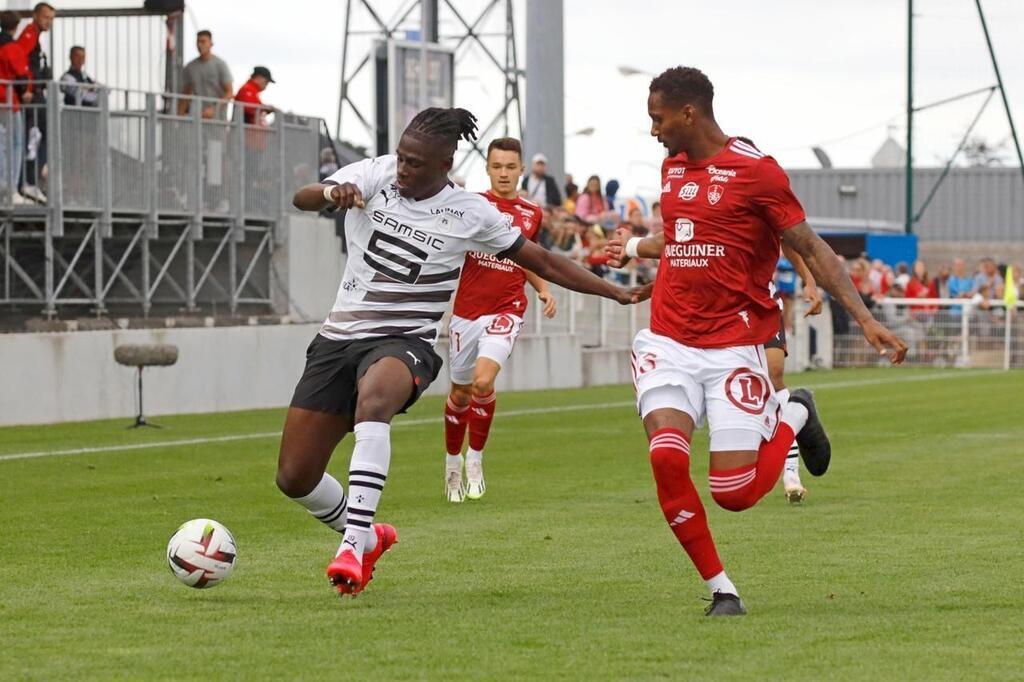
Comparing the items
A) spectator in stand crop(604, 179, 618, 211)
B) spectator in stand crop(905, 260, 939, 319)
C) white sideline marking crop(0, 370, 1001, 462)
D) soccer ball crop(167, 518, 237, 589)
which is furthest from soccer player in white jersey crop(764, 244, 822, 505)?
spectator in stand crop(905, 260, 939, 319)

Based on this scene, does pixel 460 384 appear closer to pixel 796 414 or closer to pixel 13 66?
pixel 796 414

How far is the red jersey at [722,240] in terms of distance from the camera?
27.5ft

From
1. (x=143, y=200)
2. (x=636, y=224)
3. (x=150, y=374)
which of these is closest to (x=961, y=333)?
(x=636, y=224)

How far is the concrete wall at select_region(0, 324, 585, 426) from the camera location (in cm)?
2080

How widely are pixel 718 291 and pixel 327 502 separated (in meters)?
2.08

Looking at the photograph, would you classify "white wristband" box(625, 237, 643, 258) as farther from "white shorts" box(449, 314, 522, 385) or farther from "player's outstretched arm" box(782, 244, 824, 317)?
"white shorts" box(449, 314, 522, 385)

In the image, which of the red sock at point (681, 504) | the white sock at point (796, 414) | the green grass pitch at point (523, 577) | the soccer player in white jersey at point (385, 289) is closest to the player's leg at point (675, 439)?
the red sock at point (681, 504)

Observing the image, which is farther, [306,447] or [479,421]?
[479,421]

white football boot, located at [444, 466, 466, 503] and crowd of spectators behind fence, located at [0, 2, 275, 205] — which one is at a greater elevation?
crowd of spectators behind fence, located at [0, 2, 275, 205]

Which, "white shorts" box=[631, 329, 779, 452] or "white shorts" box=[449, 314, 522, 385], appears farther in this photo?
"white shorts" box=[449, 314, 522, 385]

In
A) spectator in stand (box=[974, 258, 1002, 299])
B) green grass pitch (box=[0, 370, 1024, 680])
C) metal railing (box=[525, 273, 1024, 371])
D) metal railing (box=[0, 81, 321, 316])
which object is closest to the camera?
green grass pitch (box=[0, 370, 1024, 680])

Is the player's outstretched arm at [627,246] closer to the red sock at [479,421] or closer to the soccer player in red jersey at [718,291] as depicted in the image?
the soccer player in red jersey at [718,291]

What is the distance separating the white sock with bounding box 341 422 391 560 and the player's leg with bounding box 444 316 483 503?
479 cm

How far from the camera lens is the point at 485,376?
533 inches
